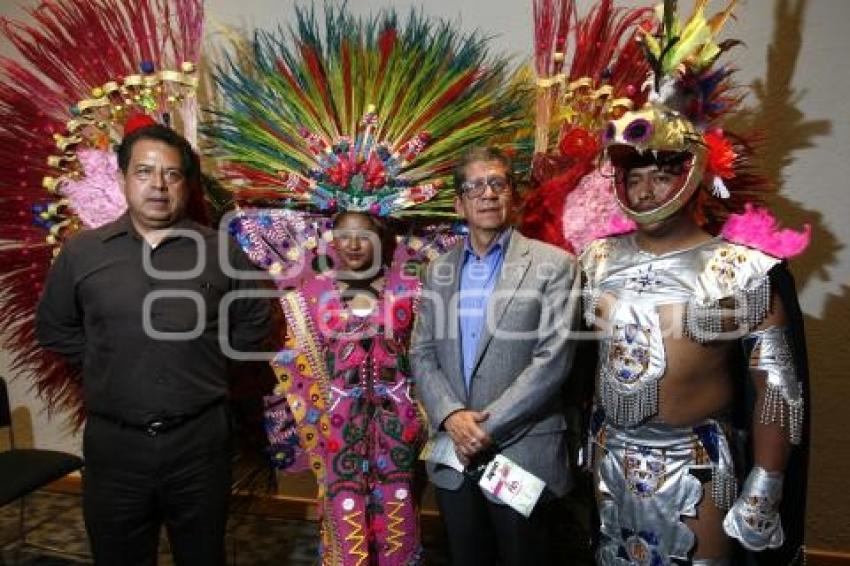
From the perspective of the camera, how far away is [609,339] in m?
1.69

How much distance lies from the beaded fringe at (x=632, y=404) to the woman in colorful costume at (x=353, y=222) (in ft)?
2.02

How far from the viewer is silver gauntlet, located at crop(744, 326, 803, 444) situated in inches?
60.8

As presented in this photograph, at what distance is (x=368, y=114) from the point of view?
83.7 inches

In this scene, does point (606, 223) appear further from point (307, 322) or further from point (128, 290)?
point (128, 290)

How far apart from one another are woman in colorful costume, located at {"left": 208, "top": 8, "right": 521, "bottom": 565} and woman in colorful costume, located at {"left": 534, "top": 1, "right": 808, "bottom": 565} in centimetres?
64

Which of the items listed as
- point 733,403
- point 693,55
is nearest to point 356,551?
point 733,403

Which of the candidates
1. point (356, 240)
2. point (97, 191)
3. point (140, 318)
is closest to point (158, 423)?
point (140, 318)

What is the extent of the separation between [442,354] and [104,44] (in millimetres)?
1605

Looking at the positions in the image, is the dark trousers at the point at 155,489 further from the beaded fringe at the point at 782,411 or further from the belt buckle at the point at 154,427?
the beaded fringe at the point at 782,411

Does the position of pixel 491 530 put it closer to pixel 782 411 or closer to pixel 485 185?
pixel 782 411

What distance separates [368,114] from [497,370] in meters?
0.94

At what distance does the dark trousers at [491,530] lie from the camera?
1.73 m

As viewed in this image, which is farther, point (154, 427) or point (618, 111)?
point (618, 111)

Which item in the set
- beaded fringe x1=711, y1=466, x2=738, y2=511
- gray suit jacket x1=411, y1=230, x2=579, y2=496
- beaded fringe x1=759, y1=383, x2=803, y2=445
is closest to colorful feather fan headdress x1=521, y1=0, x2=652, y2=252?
gray suit jacket x1=411, y1=230, x2=579, y2=496
